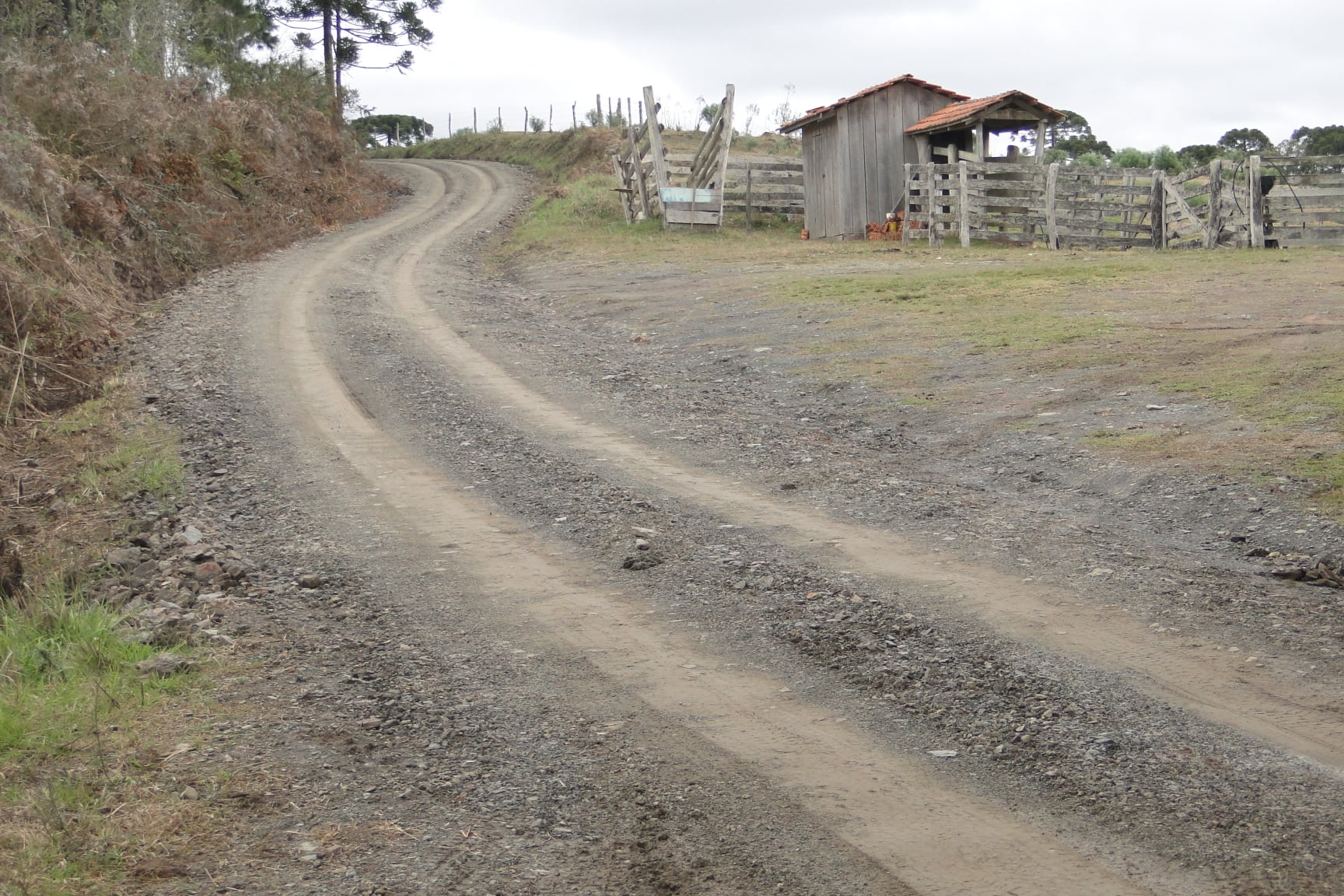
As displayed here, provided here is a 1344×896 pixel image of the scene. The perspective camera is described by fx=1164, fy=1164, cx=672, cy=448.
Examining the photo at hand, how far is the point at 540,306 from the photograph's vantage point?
1850 centimetres

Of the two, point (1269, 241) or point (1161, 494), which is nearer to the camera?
point (1161, 494)

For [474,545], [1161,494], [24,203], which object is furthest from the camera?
[24,203]

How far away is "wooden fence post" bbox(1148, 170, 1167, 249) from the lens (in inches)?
882

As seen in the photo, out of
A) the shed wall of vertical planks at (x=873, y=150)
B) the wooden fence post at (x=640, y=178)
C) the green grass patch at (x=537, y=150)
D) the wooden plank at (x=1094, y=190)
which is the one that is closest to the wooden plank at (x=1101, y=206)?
the wooden plank at (x=1094, y=190)

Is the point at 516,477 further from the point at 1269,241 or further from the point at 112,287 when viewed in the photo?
the point at 1269,241

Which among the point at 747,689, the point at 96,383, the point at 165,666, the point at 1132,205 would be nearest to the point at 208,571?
the point at 165,666

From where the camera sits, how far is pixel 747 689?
529 centimetres

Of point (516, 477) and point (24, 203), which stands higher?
point (24, 203)

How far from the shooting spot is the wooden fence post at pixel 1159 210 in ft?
73.5

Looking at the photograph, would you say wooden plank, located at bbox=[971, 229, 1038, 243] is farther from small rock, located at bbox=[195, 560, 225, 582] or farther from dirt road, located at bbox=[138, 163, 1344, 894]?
small rock, located at bbox=[195, 560, 225, 582]

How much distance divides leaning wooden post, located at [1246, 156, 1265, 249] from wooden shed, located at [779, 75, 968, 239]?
7193 millimetres

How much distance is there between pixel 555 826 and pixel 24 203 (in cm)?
1655

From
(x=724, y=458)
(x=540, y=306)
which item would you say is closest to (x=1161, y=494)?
(x=724, y=458)

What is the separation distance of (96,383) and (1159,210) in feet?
61.7
